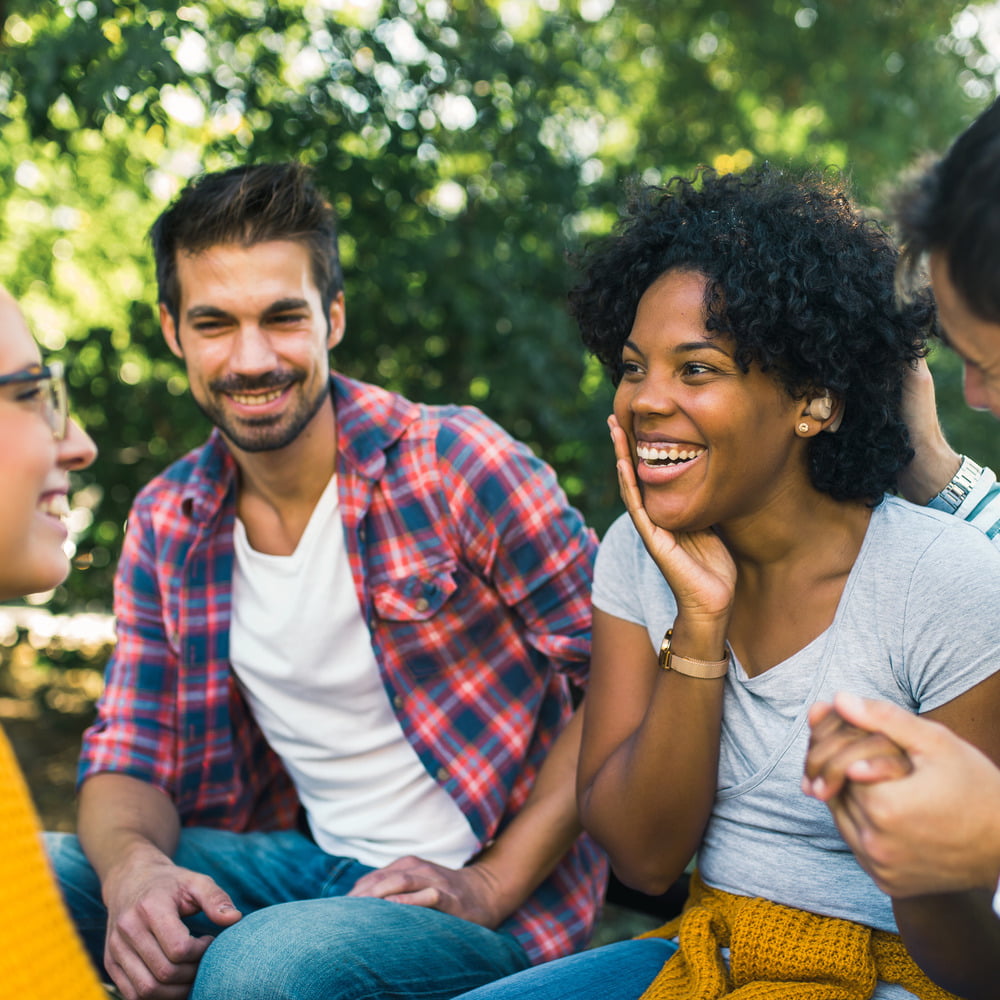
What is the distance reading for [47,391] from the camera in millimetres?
1524

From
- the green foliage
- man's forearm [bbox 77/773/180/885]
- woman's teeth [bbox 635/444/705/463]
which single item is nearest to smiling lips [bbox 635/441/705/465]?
woman's teeth [bbox 635/444/705/463]

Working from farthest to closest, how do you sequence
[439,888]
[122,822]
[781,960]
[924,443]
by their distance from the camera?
1. [122,822]
2. [439,888]
3. [924,443]
4. [781,960]

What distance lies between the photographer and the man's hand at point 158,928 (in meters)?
2.25

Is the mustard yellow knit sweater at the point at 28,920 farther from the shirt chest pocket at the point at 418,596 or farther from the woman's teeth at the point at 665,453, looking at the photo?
the shirt chest pocket at the point at 418,596

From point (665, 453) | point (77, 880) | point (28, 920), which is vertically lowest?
point (77, 880)

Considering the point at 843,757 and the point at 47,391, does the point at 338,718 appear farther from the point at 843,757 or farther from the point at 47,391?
the point at 843,757

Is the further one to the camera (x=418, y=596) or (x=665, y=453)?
(x=418, y=596)

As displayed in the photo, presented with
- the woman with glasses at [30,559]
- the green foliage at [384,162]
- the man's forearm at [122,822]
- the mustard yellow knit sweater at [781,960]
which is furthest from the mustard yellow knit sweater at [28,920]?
the green foliage at [384,162]

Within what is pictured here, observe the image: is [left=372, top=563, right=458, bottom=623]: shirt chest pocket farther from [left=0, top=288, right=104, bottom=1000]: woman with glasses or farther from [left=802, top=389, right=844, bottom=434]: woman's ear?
[left=0, top=288, right=104, bottom=1000]: woman with glasses

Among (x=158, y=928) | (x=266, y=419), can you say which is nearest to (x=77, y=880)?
(x=158, y=928)

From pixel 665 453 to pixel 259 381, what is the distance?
1.20 meters

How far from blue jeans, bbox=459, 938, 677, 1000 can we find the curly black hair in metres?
0.99

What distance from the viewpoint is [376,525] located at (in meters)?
2.81

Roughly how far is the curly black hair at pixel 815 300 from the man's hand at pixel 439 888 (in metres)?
1.19
